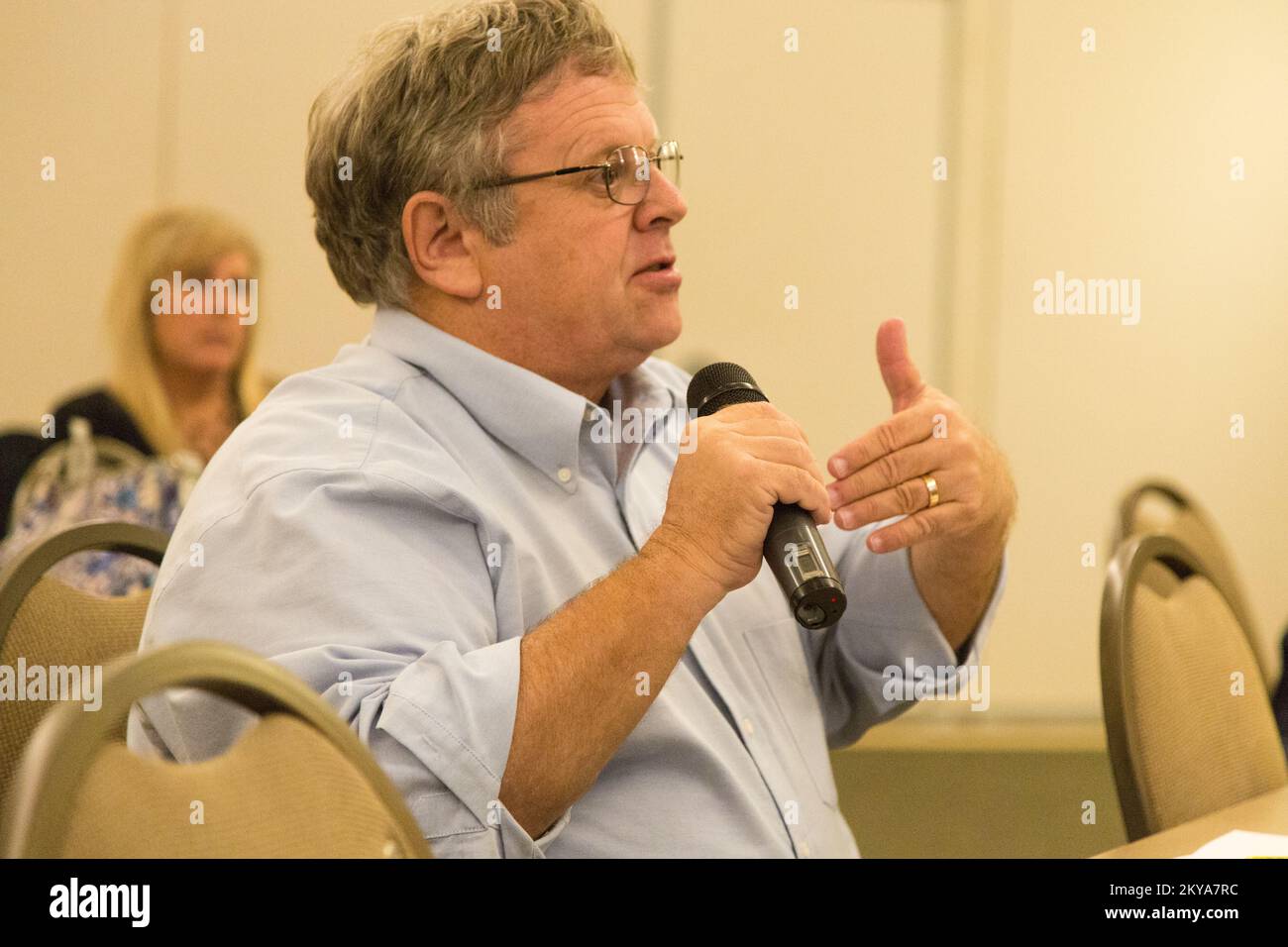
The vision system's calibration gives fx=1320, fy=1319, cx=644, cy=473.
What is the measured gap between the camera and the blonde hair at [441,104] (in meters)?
1.43

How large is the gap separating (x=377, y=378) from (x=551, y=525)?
0.78 ft

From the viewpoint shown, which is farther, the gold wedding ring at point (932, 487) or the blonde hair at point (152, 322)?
the blonde hair at point (152, 322)

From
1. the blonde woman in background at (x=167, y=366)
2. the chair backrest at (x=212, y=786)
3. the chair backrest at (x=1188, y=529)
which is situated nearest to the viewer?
the chair backrest at (x=212, y=786)

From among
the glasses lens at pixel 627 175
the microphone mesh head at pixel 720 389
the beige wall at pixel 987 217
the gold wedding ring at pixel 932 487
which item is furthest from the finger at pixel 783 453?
the beige wall at pixel 987 217

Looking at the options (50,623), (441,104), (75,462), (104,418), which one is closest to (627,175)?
(441,104)

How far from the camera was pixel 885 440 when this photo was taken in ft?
4.60

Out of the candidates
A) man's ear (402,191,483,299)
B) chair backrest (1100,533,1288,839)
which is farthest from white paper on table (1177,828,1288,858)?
man's ear (402,191,483,299)

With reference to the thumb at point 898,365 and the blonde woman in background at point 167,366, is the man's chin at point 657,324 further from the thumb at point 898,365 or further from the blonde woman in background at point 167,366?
the blonde woman in background at point 167,366

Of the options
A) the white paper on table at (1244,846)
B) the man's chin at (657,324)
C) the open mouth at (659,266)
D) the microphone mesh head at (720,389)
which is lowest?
the white paper on table at (1244,846)

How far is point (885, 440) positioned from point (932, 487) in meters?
0.08

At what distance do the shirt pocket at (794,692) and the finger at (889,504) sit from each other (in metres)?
0.19

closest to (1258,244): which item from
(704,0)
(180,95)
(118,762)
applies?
(704,0)

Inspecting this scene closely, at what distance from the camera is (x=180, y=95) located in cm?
386
